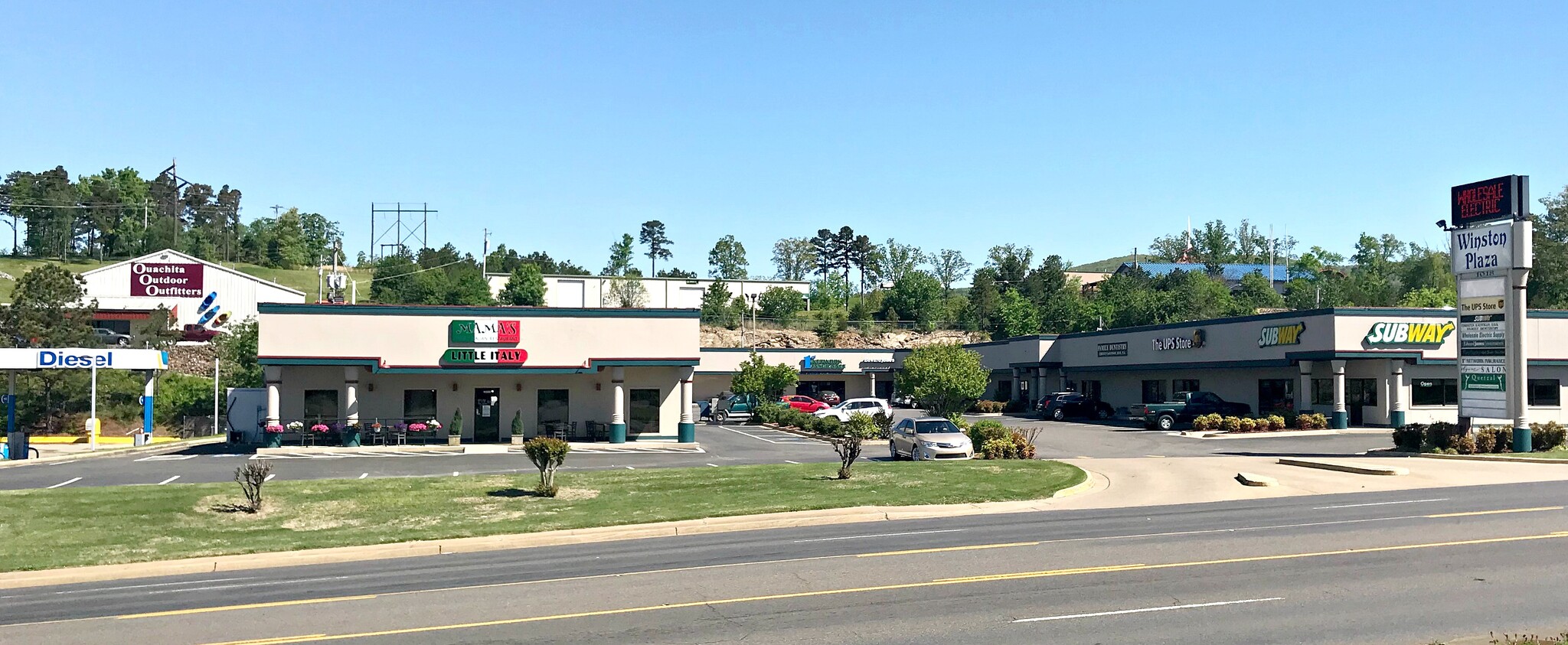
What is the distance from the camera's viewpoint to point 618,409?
44594 millimetres

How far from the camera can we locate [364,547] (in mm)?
20578

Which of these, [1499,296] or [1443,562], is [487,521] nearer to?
[1443,562]

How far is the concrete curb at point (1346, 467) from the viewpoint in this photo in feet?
99.8

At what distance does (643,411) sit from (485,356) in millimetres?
6791

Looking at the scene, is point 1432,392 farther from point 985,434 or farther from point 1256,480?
point 1256,480

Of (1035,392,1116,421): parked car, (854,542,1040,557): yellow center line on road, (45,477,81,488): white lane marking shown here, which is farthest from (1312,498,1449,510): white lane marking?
(1035,392,1116,421): parked car

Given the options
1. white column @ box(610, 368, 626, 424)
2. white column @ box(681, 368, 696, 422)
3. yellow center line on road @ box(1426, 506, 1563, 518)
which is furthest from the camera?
white column @ box(681, 368, 696, 422)

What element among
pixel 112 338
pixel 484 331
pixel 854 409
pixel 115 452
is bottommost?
pixel 115 452

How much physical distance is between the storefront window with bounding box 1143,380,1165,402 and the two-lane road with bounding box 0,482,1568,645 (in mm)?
44572

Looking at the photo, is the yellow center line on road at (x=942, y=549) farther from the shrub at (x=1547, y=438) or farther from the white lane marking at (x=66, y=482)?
the shrub at (x=1547, y=438)

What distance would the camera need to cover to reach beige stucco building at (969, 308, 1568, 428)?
171ft

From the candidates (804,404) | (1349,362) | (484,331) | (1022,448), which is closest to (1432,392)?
(1349,362)

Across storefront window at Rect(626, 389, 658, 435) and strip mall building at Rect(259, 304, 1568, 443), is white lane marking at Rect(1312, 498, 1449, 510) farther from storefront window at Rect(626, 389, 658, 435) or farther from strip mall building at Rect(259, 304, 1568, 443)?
storefront window at Rect(626, 389, 658, 435)

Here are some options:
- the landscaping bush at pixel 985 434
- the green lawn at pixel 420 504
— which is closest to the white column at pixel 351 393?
the green lawn at pixel 420 504
